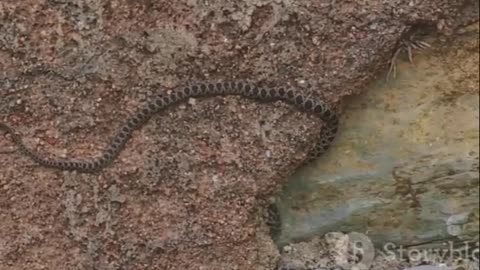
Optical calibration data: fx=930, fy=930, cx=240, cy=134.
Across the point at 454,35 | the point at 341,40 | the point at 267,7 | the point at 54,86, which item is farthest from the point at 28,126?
the point at 454,35

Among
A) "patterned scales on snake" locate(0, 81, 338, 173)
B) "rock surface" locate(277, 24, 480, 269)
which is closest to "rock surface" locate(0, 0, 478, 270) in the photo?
"patterned scales on snake" locate(0, 81, 338, 173)

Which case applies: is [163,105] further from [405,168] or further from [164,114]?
[405,168]

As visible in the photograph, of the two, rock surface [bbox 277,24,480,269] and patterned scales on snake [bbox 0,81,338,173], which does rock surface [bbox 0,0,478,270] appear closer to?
patterned scales on snake [bbox 0,81,338,173]

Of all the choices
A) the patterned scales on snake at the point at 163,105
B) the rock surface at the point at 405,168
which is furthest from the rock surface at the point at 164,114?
the rock surface at the point at 405,168

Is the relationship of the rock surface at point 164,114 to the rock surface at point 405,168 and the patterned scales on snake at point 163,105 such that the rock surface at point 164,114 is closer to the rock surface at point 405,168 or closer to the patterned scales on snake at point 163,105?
the patterned scales on snake at point 163,105

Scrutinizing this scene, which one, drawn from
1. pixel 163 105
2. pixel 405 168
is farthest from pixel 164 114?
pixel 405 168

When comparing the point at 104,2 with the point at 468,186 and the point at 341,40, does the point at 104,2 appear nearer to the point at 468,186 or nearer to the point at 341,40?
the point at 341,40
